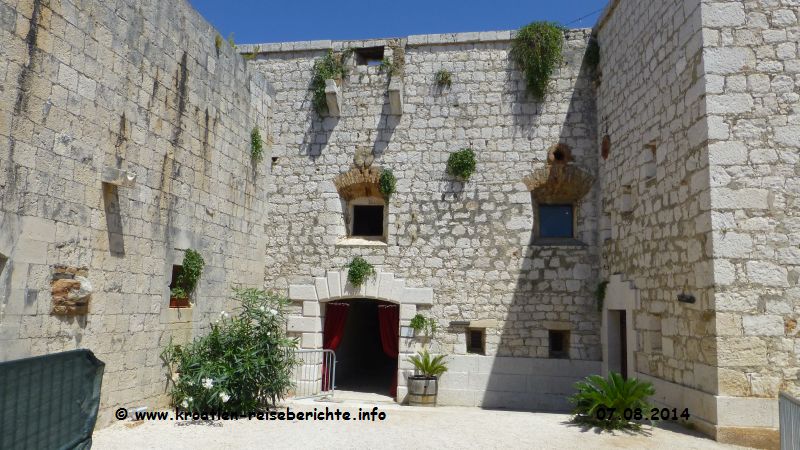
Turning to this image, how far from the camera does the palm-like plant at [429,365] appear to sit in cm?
954

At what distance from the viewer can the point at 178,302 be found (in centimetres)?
806

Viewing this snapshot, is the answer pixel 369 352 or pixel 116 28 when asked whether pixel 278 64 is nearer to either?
pixel 116 28

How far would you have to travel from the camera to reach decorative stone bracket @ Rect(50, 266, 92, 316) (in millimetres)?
5902

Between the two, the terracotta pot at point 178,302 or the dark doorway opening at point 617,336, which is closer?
the terracotta pot at point 178,302

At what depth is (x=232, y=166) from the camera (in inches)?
373

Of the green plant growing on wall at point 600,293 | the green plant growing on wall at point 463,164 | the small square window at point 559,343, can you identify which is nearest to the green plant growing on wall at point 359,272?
the green plant growing on wall at point 463,164

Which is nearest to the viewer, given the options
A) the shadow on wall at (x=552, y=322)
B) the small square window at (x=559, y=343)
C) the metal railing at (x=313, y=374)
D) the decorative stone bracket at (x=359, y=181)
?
the shadow on wall at (x=552, y=322)

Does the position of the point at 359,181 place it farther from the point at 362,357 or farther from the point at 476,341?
the point at 362,357

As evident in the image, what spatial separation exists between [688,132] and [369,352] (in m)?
9.83

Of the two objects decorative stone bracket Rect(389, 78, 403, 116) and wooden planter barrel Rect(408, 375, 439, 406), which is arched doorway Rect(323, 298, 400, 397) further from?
decorative stone bracket Rect(389, 78, 403, 116)

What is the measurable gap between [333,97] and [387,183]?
5.92 ft

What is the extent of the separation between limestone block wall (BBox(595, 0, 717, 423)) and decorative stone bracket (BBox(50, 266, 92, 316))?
659 centimetres

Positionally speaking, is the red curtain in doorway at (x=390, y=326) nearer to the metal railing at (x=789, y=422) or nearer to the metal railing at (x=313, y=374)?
the metal railing at (x=313, y=374)

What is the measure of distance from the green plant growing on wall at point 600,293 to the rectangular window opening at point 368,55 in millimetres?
→ 5491
